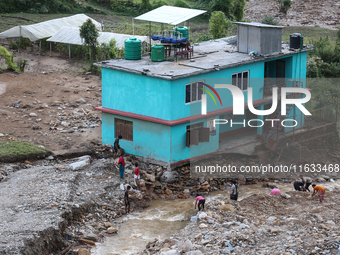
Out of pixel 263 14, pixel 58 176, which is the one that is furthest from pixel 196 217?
pixel 263 14

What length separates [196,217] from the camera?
21.1 meters

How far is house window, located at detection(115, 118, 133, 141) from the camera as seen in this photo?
25.6 m

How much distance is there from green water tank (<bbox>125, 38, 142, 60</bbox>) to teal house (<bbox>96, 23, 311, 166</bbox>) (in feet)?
0.91

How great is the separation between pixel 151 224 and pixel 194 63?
8248mm

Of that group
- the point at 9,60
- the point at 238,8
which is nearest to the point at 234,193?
the point at 9,60

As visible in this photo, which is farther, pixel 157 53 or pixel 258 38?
pixel 258 38

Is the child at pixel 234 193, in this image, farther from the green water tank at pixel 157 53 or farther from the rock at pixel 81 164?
the green water tank at pixel 157 53

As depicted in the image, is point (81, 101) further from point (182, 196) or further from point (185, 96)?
point (182, 196)

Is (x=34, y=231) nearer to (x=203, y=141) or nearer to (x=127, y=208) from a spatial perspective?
(x=127, y=208)

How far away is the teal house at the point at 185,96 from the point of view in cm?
2422

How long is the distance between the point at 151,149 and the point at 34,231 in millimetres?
8028

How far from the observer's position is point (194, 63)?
1017 inches

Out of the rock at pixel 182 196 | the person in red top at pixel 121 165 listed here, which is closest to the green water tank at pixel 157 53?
the person in red top at pixel 121 165

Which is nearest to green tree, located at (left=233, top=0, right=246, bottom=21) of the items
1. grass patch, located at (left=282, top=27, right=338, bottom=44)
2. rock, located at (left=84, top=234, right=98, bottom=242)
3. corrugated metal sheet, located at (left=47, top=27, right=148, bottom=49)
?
grass patch, located at (left=282, top=27, right=338, bottom=44)
